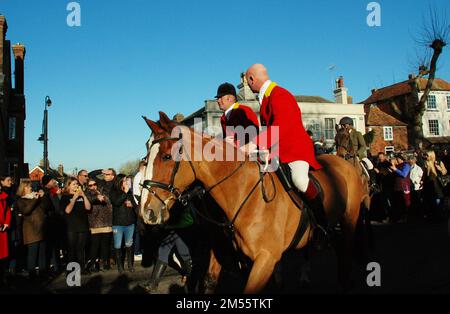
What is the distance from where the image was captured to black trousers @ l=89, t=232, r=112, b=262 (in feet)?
33.2

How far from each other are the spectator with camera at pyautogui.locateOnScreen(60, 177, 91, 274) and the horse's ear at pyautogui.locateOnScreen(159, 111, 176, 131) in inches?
219

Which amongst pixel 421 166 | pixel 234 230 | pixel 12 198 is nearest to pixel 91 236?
pixel 12 198

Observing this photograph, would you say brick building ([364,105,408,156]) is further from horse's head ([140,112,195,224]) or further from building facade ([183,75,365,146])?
horse's head ([140,112,195,224])

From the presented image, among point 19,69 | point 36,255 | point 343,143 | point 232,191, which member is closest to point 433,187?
point 343,143

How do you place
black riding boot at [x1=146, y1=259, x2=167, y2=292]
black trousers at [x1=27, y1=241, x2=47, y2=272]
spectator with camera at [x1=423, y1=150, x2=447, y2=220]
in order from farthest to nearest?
spectator with camera at [x1=423, y1=150, x2=447, y2=220] → black trousers at [x1=27, y1=241, x2=47, y2=272] → black riding boot at [x1=146, y1=259, x2=167, y2=292]

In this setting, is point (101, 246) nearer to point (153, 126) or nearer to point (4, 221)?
point (4, 221)

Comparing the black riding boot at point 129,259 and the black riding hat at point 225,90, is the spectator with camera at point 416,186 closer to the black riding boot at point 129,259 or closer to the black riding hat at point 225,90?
the black riding boot at point 129,259

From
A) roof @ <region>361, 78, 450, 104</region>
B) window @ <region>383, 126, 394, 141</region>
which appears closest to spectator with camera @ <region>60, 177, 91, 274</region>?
window @ <region>383, 126, 394, 141</region>

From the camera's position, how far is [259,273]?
4512mm

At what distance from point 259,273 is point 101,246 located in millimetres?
6718

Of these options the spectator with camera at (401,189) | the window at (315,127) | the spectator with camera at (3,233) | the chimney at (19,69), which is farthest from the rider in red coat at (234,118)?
the window at (315,127)

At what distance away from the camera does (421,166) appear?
14938 mm

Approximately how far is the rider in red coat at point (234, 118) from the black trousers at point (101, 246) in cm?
513
